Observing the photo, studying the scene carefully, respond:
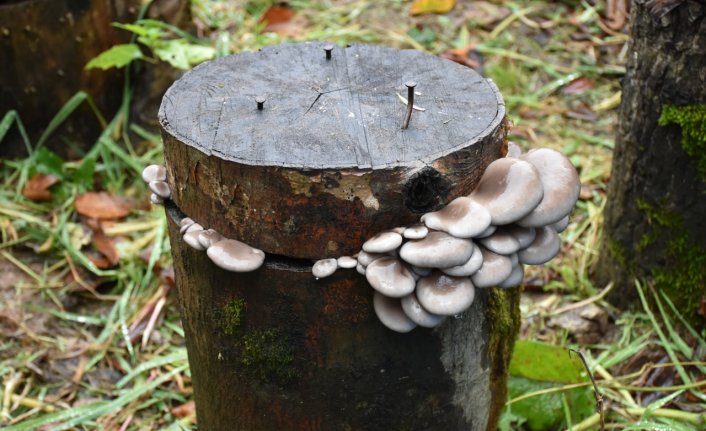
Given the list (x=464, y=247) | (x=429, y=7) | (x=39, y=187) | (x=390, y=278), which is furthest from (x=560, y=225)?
(x=429, y=7)

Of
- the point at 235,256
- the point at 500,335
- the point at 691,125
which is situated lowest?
the point at 500,335

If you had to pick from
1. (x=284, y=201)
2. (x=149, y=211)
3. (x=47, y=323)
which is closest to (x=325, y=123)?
(x=284, y=201)

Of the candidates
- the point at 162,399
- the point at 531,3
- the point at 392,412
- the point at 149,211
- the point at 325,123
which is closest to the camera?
the point at 325,123

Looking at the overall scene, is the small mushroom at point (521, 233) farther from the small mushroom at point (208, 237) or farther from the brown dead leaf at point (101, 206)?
the brown dead leaf at point (101, 206)

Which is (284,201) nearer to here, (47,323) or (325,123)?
(325,123)

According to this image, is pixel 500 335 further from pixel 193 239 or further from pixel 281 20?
pixel 281 20

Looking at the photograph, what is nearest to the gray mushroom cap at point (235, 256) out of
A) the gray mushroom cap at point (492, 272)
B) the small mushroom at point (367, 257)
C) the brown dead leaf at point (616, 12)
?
the small mushroom at point (367, 257)
